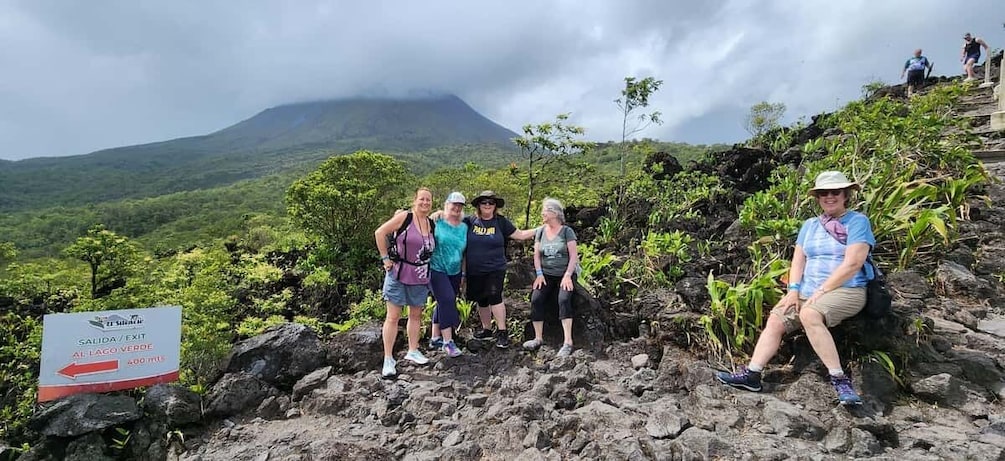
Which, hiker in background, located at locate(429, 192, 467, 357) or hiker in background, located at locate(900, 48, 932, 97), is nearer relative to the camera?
hiker in background, located at locate(429, 192, 467, 357)

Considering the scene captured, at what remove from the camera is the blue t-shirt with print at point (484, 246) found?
4.32 meters

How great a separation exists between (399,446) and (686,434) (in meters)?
1.69

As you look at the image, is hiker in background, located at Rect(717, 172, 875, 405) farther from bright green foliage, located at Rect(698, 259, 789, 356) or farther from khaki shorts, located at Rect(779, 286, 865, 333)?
bright green foliage, located at Rect(698, 259, 789, 356)

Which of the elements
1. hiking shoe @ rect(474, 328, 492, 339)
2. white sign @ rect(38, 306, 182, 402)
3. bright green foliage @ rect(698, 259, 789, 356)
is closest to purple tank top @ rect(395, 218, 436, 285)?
hiking shoe @ rect(474, 328, 492, 339)

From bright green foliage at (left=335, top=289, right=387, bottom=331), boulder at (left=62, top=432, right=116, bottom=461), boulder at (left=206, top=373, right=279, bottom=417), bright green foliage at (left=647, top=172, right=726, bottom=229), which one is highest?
bright green foliage at (left=647, top=172, right=726, bottom=229)

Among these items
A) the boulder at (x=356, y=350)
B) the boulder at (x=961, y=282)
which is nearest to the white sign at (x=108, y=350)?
the boulder at (x=356, y=350)

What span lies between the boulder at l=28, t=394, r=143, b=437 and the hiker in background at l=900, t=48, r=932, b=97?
679 inches

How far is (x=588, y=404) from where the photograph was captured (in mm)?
3359

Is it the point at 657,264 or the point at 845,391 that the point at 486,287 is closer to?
the point at 657,264

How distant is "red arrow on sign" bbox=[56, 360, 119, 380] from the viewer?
10.5 ft

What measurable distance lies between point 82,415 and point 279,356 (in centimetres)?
123

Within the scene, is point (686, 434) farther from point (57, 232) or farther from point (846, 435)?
point (57, 232)

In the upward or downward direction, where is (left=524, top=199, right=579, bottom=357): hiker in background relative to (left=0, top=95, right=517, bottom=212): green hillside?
downward

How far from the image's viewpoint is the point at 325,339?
468 centimetres
